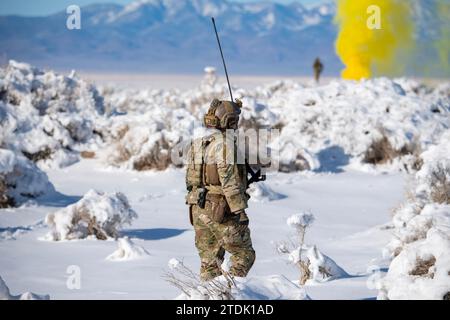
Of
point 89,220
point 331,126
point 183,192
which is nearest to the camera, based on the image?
point 89,220

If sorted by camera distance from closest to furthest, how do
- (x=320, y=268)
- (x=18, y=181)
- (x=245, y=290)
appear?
(x=245, y=290) < (x=320, y=268) < (x=18, y=181)

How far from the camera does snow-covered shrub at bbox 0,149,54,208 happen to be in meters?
12.9

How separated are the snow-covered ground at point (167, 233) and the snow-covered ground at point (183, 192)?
0.03m

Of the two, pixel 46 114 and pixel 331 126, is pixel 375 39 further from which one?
pixel 46 114

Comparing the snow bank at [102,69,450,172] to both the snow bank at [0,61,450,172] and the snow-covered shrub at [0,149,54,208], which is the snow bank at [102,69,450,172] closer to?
the snow bank at [0,61,450,172]

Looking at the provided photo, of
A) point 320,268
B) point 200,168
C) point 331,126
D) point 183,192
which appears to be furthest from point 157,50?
point 200,168

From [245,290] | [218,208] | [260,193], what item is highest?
[218,208]

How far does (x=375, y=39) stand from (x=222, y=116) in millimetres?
29154

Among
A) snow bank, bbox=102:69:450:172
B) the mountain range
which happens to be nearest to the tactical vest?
snow bank, bbox=102:69:450:172

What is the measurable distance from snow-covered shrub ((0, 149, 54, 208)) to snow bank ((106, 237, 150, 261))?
12.5 ft

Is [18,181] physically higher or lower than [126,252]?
higher

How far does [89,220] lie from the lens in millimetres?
11008
